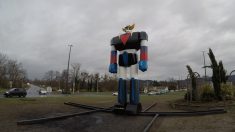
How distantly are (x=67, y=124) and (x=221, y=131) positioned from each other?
4488 millimetres

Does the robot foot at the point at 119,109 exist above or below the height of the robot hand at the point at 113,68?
below

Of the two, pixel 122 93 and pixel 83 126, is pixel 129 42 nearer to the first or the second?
pixel 122 93

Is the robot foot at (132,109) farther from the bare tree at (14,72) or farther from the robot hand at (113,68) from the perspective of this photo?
the bare tree at (14,72)

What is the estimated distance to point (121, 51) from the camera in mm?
11633

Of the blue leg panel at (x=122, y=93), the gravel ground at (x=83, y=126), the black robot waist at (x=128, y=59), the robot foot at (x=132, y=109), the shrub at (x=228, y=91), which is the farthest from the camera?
the shrub at (x=228, y=91)

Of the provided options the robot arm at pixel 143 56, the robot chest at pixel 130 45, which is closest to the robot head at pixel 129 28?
the robot chest at pixel 130 45

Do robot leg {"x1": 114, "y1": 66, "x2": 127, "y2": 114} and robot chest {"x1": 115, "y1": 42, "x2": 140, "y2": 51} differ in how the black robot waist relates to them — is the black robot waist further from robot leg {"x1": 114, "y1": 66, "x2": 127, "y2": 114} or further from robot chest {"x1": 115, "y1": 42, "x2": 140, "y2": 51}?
robot chest {"x1": 115, "y1": 42, "x2": 140, "y2": 51}

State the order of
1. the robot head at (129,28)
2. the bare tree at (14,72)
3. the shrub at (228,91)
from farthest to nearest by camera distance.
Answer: the bare tree at (14,72)
the shrub at (228,91)
the robot head at (129,28)

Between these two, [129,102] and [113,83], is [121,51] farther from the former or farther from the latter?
[113,83]

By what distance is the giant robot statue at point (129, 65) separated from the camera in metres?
10.8

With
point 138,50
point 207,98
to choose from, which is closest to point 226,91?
point 207,98

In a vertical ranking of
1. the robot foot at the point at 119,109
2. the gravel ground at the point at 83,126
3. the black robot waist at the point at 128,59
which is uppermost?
the black robot waist at the point at 128,59

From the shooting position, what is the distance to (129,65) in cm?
1115

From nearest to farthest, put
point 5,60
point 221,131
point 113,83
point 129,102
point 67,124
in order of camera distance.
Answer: point 221,131 < point 67,124 < point 129,102 < point 5,60 < point 113,83
